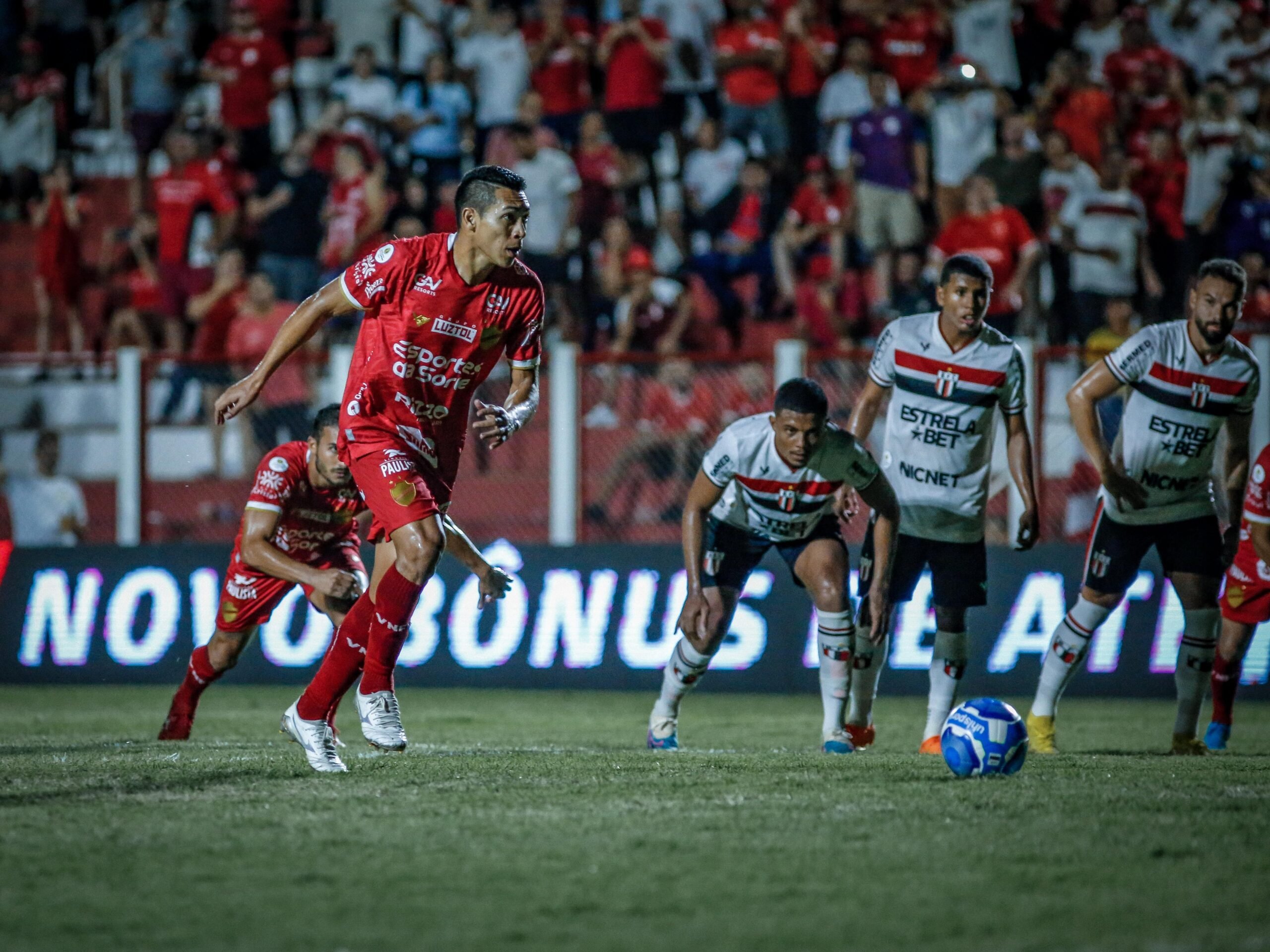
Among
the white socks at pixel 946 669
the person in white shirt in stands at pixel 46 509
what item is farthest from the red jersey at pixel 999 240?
the person in white shirt in stands at pixel 46 509

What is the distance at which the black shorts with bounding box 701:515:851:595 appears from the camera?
8.38 m

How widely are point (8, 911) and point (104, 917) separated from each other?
28cm

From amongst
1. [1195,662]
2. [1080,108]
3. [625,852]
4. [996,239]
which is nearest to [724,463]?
[1195,662]

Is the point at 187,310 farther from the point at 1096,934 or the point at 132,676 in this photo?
the point at 1096,934

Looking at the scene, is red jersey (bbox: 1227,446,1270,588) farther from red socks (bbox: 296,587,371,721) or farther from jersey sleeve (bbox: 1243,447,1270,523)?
red socks (bbox: 296,587,371,721)

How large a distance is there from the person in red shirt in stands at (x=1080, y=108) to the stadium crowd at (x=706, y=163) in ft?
0.11

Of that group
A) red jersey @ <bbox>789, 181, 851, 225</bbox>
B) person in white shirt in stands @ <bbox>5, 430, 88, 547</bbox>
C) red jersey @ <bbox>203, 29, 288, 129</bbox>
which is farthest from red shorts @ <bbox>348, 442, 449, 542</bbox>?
red jersey @ <bbox>203, 29, 288, 129</bbox>

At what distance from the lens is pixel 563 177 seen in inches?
632

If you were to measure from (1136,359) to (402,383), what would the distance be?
3739 mm

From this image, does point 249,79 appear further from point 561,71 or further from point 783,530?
point 783,530

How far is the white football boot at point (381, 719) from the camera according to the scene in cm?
684

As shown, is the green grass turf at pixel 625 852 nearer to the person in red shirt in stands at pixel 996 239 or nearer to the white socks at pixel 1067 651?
the white socks at pixel 1067 651

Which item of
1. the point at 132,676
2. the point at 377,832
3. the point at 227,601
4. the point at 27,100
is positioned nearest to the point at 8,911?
the point at 377,832

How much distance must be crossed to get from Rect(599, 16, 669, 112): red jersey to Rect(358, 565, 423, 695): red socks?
1114cm
